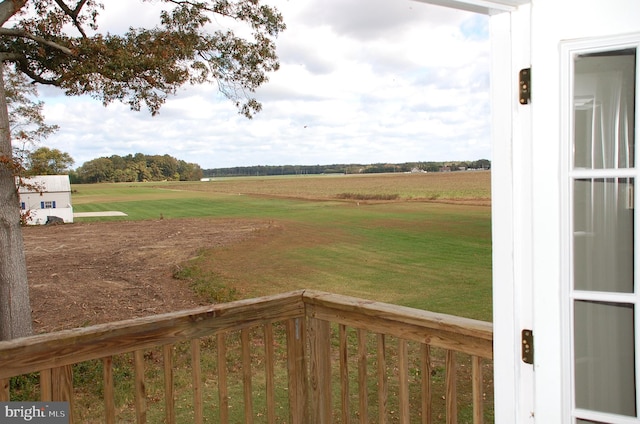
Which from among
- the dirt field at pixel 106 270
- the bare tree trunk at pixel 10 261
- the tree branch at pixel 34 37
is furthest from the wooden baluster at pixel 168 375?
the dirt field at pixel 106 270

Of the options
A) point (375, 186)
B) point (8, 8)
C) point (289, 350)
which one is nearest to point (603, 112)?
point (289, 350)

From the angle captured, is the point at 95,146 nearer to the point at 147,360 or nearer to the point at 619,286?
the point at 147,360

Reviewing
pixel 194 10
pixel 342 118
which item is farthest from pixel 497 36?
pixel 342 118

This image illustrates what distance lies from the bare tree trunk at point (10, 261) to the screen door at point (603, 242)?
154 inches

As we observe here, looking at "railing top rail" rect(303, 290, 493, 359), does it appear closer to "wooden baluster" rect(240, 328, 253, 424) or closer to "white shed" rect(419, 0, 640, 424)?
"white shed" rect(419, 0, 640, 424)

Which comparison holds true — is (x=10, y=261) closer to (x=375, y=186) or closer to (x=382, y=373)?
(x=382, y=373)

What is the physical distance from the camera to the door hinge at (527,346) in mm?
1110

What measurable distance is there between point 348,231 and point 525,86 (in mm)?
6713

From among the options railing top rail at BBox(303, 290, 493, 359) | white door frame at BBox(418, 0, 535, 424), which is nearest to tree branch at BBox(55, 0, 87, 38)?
railing top rail at BBox(303, 290, 493, 359)

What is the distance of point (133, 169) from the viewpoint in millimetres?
5926

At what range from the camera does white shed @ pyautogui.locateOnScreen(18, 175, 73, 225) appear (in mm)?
4543

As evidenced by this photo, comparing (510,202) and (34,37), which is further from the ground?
(34,37)

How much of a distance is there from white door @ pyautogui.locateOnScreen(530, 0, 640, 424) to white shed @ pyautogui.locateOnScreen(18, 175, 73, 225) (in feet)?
14.4

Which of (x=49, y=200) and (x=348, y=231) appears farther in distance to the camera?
(x=348, y=231)
